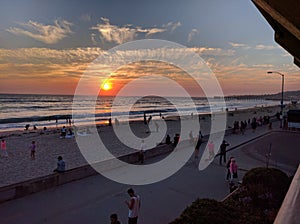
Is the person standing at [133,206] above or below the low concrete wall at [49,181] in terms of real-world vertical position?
above

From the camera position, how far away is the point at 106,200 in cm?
1078

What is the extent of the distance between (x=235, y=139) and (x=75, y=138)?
16690 millimetres

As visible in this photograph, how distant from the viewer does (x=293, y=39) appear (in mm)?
6070

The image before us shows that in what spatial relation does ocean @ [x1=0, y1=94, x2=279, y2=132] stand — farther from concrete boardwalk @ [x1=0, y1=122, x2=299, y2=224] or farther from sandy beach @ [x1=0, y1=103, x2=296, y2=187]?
concrete boardwalk @ [x1=0, y1=122, x2=299, y2=224]

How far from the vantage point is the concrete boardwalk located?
9242 mm

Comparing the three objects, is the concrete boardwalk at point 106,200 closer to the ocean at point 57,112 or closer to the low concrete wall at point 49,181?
the low concrete wall at point 49,181

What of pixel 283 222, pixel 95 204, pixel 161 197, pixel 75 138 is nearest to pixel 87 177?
pixel 95 204

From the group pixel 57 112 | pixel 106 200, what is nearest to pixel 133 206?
pixel 106 200

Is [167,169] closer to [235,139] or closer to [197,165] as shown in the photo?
[197,165]

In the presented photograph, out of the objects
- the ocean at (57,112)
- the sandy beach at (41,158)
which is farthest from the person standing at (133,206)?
the ocean at (57,112)

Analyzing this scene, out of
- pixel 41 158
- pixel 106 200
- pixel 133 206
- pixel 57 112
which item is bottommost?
pixel 41 158

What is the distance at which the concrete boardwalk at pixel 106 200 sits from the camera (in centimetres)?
924

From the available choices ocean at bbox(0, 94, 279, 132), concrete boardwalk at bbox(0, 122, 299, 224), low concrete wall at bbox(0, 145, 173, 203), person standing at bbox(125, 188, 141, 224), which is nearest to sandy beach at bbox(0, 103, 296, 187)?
low concrete wall at bbox(0, 145, 173, 203)

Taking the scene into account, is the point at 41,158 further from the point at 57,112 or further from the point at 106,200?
the point at 57,112
